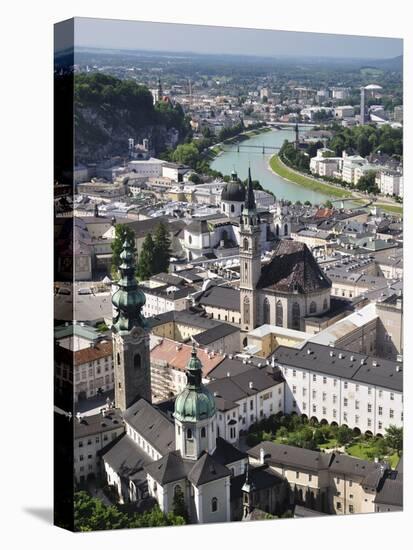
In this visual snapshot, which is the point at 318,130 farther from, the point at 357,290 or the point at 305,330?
the point at 357,290

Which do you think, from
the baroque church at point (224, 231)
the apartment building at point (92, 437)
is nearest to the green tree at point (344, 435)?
the apartment building at point (92, 437)

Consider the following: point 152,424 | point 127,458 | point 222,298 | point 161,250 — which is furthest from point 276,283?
point 127,458

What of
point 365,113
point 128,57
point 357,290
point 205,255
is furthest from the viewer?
point 205,255

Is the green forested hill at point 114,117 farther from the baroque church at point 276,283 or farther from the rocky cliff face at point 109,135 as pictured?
the baroque church at point 276,283

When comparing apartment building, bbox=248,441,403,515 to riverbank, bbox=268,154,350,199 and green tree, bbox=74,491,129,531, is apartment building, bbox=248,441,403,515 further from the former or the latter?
riverbank, bbox=268,154,350,199

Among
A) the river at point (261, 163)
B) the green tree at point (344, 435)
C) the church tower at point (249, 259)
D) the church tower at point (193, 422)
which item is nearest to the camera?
the church tower at point (193, 422)

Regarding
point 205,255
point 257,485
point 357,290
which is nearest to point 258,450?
point 257,485

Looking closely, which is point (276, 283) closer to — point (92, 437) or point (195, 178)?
point (195, 178)

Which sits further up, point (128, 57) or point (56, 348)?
point (128, 57)
